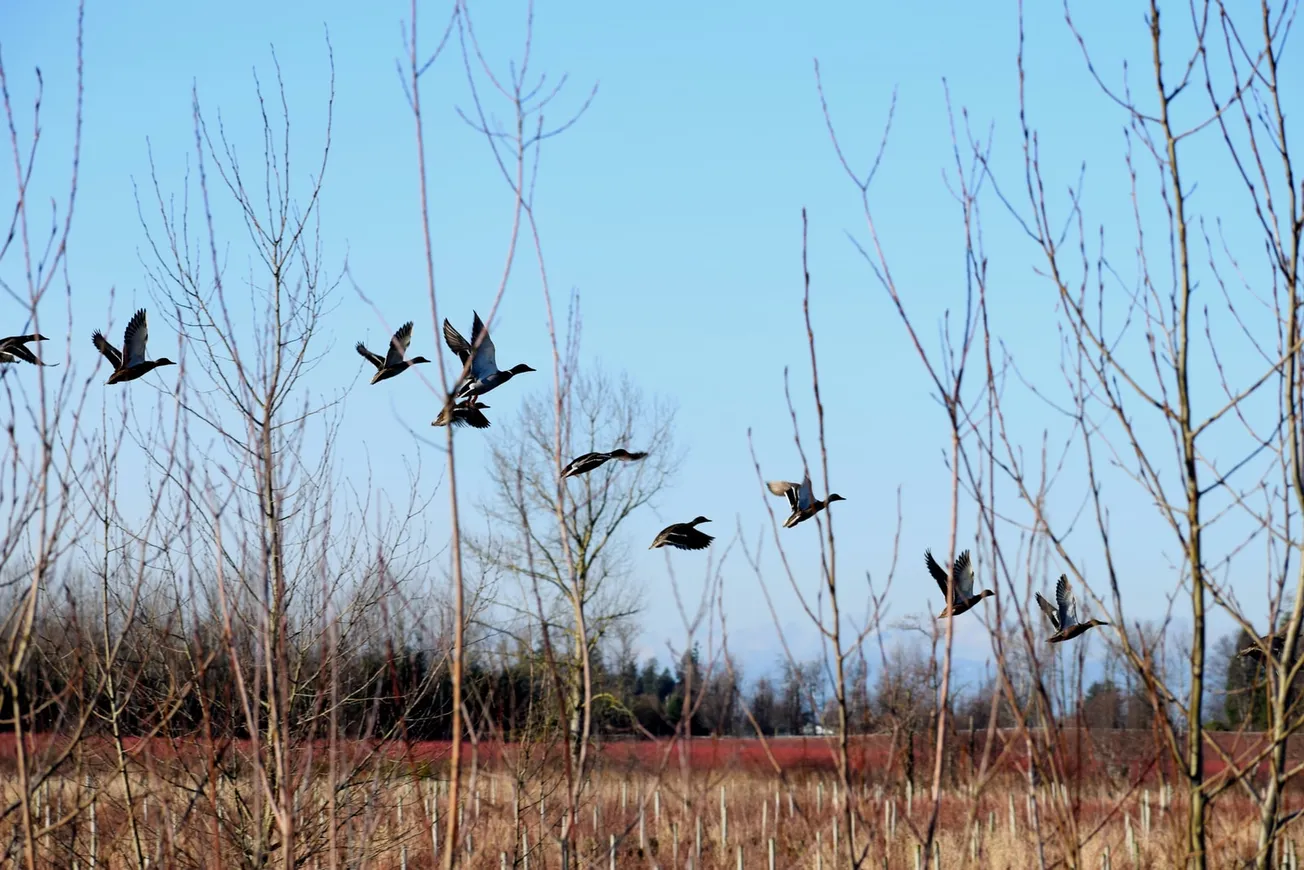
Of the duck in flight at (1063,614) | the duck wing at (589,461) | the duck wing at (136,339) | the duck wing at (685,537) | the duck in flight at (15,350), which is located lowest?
the duck in flight at (1063,614)

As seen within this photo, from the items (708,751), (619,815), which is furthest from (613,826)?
(708,751)

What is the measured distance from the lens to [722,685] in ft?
8.93

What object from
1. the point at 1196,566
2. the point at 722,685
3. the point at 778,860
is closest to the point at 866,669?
the point at 722,685

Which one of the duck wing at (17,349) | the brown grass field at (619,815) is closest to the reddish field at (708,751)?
the brown grass field at (619,815)

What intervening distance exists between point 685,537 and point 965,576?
28.5 inches

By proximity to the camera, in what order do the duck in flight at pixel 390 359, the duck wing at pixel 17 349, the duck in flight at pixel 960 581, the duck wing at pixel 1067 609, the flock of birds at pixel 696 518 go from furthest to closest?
the duck in flight at pixel 390 359, the duck wing at pixel 17 349, the duck wing at pixel 1067 609, the duck in flight at pixel 960 581, the flock of birds at pixel 696 518

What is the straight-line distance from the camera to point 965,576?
118 inches

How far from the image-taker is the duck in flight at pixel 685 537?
2980mm

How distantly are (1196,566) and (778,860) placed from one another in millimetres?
8567

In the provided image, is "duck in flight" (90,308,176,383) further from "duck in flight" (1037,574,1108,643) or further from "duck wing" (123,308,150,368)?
"duck in flight" (1037,574,1108,643)

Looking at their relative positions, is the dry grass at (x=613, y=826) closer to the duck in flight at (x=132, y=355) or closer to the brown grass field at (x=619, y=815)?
the brown grass field at (x=619, y=815)

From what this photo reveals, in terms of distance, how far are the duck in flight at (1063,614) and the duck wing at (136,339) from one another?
3.62 m

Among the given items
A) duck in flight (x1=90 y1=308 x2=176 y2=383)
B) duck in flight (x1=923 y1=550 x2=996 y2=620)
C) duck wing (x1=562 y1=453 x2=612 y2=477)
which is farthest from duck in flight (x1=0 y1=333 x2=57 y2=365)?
duck in flight (x1=923 y1=550 x2=996 y2=620)

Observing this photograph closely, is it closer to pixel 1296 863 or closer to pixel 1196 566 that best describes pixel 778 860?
pixel 1296 863
